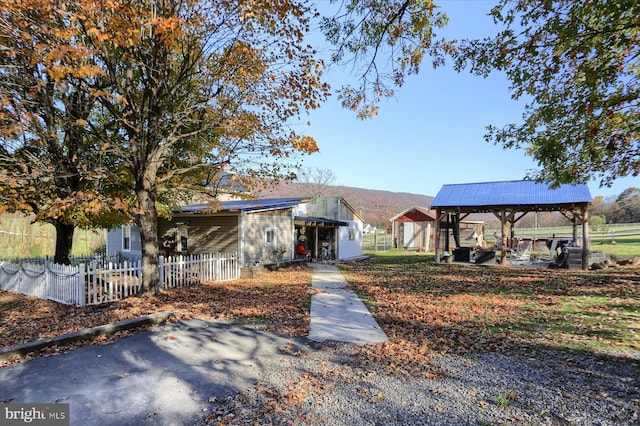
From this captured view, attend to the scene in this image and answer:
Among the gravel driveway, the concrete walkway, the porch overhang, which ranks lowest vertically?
the concrete walkway

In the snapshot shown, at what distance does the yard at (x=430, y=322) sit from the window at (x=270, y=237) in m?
3.91

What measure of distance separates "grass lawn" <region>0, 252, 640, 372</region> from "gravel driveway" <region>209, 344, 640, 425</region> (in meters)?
0.51

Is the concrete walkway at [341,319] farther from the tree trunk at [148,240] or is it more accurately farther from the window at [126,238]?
the window at [126,238]

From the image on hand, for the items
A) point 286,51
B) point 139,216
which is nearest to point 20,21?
point 139,216

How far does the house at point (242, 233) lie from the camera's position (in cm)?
1470

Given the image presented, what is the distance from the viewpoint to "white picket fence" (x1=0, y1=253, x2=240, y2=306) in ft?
28.3

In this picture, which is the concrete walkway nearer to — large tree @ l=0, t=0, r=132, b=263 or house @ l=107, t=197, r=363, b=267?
house @ l=107, t=197, r=363, b=267

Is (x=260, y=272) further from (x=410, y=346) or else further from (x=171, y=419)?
(x=171, y=419)

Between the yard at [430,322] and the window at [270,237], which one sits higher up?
the window at [270,237]

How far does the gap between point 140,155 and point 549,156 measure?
9.31 metres

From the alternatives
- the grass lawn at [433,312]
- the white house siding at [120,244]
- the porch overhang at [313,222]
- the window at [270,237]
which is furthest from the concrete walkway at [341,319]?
the white house siding at [120,244]

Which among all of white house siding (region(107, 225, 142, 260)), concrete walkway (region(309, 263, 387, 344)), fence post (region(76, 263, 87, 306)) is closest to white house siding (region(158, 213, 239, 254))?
white house siding (region(107, 225, 142, 260))

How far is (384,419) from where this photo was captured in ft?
10.5

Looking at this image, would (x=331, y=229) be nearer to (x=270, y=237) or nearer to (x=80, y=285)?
(x=270, y=237)
